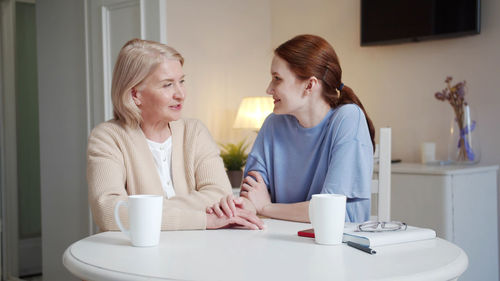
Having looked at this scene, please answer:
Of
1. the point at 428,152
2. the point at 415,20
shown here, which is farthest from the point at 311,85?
the point at 415,20

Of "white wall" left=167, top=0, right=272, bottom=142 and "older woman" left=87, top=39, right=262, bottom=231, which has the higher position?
"white wall" left=167, top=0, right=272, bottom=142

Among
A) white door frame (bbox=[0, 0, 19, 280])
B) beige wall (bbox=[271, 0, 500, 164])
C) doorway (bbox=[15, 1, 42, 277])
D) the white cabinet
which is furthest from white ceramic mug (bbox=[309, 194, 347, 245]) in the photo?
doorway (bbox=[15, 1, 42, 277])

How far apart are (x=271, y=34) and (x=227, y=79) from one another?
0.64m

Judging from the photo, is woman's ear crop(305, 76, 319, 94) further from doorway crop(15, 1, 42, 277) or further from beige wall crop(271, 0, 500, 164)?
doorway crop(15, 1, 42, 277)

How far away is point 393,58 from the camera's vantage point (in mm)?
3537

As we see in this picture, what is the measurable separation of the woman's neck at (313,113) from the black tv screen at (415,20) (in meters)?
1.64

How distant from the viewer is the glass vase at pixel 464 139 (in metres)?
3.07

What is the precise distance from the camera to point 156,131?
185 centimetres

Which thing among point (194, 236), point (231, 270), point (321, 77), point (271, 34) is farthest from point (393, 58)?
point (231, 270)

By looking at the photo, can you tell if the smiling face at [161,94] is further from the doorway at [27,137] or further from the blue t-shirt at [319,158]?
the doorway at [27,137]

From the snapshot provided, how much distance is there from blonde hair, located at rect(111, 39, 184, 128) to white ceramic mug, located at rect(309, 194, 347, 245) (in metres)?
0.78

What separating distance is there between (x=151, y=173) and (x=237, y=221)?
1.32ft

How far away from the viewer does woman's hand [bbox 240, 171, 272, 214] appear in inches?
71.0

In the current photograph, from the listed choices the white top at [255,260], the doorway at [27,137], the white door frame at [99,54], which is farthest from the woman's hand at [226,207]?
the doorway at [27,137]
